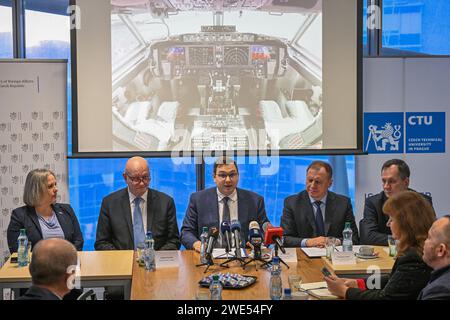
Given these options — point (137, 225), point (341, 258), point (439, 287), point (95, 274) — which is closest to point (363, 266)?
point (341, 258)

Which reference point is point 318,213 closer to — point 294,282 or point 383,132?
point 383,132

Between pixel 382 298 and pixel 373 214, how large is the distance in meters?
1.83

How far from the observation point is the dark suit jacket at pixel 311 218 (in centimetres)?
507

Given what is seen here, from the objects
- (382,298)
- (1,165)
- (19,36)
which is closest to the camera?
(382,298)

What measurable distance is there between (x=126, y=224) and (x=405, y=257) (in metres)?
2.32

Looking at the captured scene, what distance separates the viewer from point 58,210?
496cm

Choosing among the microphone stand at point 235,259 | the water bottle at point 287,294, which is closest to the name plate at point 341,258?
the microphone stand at point 235,259

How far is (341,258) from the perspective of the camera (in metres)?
4.23

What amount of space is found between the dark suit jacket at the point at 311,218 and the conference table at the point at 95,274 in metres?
1.33

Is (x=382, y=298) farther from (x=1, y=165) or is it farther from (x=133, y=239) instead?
(x=1, y=165)

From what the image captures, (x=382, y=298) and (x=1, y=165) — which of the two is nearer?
(x=382, y=298)

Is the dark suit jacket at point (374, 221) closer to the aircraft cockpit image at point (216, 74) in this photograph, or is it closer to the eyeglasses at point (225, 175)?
the aircraft cockpit image at point (216, 74)

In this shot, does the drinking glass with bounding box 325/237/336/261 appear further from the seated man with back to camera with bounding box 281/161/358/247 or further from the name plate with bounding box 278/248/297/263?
the seated man with back to camera with bounding box 281/161/358/247
